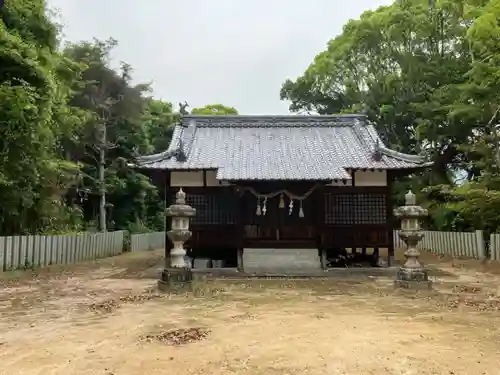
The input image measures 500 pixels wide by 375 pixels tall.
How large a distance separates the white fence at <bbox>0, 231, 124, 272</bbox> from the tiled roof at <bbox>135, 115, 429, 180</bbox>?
411cm

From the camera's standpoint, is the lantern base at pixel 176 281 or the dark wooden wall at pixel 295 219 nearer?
the lantern base at pixel 176 281

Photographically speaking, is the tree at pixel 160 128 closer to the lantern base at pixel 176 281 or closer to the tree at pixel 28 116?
the tree at pixel 28 116

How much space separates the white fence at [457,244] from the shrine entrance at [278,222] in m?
5.84

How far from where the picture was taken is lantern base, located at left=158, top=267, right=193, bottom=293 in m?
10.3

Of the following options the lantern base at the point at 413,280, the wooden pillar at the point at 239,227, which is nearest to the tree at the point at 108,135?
the wooden pillar at the point at 239,227

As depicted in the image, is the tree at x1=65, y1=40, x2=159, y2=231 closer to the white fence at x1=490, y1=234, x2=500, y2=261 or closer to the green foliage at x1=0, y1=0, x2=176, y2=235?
the green foliage at x1=0, y1=0, x2=176, y2=235

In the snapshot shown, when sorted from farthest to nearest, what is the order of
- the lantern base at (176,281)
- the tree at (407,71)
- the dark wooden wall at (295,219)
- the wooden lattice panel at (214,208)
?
the tree at (407,71) < the wooden lattice panel at (214,208) < the dark wooden wall at (295,219) < the lantern base at (176,281)

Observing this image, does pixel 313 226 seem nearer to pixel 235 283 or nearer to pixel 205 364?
pixel 235 283

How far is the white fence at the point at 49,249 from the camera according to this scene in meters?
13.1

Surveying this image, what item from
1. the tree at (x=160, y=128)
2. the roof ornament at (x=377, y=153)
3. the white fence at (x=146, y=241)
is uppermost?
the tree at (x=160, y=128)

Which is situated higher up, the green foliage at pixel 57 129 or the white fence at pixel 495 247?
the green foliage at pixel 57 129

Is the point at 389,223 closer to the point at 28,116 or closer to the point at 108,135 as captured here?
the point at 28,116

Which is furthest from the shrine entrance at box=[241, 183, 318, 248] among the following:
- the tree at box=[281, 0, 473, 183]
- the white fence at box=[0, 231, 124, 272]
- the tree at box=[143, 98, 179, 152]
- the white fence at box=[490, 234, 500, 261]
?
the tree at box=[143, 98, 179, 152]

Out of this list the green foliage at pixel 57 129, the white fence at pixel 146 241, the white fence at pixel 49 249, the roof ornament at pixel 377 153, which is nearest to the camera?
the green foliage at pixel 57 129
